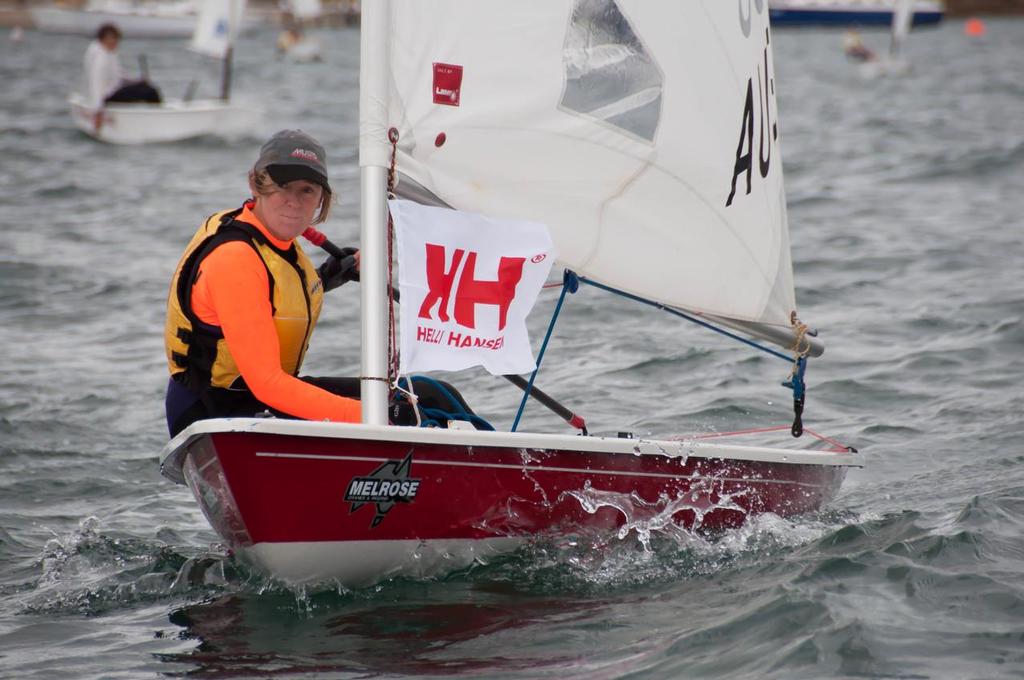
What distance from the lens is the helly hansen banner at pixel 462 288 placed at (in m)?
3.22

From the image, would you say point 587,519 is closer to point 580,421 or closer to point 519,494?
point 519,494

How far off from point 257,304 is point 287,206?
272 mm

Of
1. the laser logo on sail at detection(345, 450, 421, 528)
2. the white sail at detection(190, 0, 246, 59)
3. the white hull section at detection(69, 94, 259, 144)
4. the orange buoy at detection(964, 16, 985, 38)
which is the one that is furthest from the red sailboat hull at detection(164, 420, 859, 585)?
the orange buoy at detection(964, 16, 985, 38)

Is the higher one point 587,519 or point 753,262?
point 753,262

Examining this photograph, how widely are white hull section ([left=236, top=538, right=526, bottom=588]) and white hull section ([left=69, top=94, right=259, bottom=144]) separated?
38.1 feet

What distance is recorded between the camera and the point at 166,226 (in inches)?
404

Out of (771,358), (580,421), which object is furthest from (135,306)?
(580,421)

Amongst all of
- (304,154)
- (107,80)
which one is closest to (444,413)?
(304,154)

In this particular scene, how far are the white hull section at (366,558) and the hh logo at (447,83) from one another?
111cm

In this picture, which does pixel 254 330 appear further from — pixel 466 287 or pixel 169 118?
pixel 169 118

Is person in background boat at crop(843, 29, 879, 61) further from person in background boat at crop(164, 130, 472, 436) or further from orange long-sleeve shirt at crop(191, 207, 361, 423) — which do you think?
orange long-sleeve shirt at crop(191, 207, 361, 423)

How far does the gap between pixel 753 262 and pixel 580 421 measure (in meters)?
0.71

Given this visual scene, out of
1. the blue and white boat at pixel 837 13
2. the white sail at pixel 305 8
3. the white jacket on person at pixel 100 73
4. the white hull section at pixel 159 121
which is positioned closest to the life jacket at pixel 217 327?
the white jacket on person at pixel 100 73

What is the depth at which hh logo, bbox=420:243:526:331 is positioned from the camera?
128 inches
